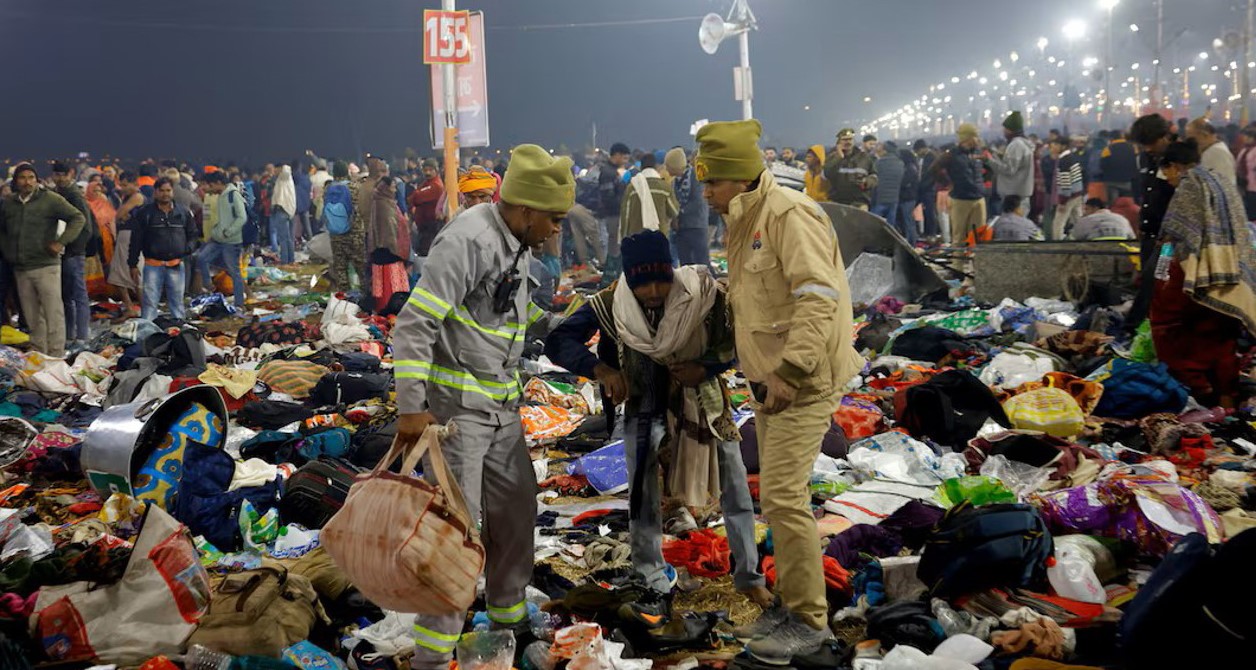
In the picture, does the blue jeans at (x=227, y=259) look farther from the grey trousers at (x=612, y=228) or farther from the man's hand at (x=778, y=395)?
the man's hand at (x=778, y=395)

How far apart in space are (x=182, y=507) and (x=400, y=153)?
60.1 m

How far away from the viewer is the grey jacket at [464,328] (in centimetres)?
382

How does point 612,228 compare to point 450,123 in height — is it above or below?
below

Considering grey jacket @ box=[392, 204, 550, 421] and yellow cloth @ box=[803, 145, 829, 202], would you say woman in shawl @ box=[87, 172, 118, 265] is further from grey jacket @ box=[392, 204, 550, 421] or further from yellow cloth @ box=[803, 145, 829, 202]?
grey jacket @ box=[392, 204, 550, 421]

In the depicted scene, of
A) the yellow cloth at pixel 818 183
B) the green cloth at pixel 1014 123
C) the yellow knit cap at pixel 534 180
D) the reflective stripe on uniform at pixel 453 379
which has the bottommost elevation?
the reflective stripe on uniform at pixel 453 379

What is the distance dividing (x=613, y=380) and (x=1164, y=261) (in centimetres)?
498

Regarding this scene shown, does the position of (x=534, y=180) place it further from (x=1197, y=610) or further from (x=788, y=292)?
(x=1197, y=610)

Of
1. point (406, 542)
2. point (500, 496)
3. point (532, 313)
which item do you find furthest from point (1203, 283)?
point (406, 542)

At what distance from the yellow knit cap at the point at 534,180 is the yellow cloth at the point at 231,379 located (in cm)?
577

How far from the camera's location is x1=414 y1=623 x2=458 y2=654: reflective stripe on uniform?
12.5ft

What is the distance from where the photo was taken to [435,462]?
3701 mm

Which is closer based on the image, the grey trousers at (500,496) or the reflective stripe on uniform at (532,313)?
the grey trousers at (500,496)

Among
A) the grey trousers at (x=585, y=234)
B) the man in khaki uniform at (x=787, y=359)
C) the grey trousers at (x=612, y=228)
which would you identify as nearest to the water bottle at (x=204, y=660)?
the man in khaki uniform at (x=787, y=359)

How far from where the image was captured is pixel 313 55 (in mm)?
67375
